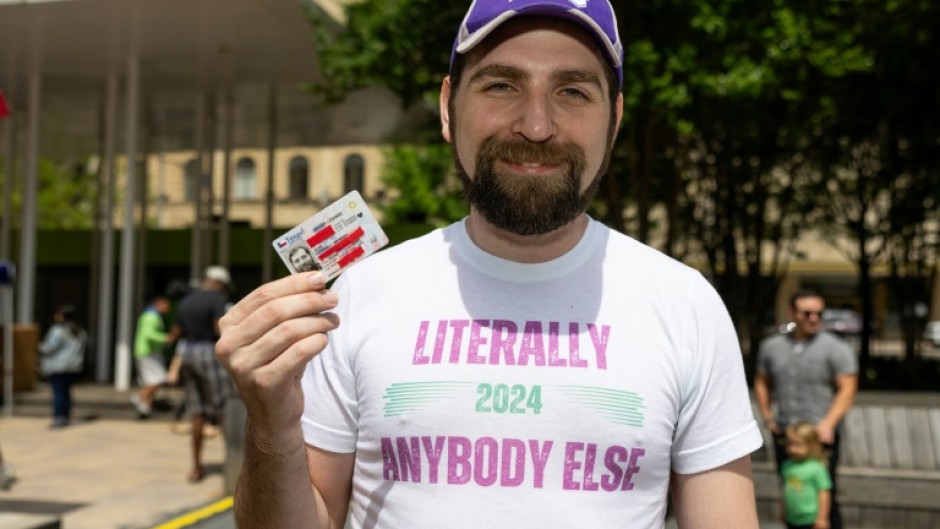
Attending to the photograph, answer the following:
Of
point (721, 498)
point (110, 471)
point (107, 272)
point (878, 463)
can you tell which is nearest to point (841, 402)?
point (878, 463)

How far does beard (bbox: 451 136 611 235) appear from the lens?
73.1 inches

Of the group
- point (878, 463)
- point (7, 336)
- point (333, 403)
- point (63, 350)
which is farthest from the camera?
point (63, 350)

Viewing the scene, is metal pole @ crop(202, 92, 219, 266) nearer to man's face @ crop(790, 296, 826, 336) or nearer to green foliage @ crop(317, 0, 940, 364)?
green foliage @ crop(317, 0, 940, 364)

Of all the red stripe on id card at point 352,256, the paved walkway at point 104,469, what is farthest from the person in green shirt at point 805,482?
the red stripe on id card at point 352,256

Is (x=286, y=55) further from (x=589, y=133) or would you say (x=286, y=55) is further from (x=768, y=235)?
(x=589, y=133)

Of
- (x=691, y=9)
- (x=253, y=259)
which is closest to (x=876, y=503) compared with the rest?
(x=691, y=9)

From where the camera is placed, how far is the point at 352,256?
5.85ft

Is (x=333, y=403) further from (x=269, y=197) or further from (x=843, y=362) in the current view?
(x=269, y=197)

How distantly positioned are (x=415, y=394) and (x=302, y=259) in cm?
32

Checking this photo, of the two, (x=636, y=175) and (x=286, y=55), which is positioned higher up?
(x=286, y=55)

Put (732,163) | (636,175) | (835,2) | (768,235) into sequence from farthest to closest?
1. (768,235)
2. (732,163)
3. (636,175)
4. (835,2)

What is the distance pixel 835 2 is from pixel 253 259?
50.4ft

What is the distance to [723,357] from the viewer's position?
1.88m

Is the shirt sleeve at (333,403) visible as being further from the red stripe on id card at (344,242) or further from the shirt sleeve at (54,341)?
the shirt sleeve at (54,341)
